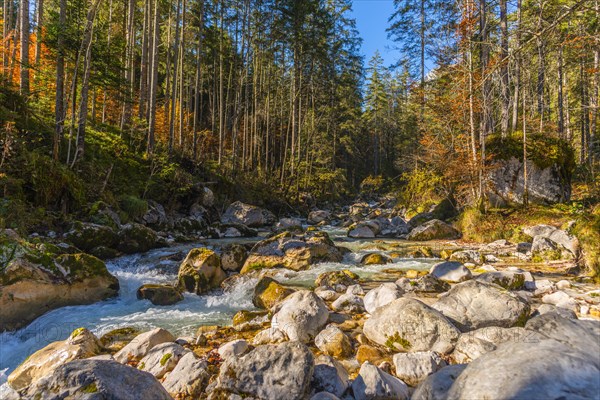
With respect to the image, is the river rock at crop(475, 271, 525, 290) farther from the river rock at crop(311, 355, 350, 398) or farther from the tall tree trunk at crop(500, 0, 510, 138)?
the river rock at crop(311, 355, 350, 398)

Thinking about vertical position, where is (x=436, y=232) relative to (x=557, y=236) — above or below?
below

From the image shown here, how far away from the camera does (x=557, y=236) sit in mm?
8586

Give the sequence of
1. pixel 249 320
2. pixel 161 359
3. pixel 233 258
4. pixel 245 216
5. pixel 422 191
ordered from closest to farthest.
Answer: pixel 161 359
pixel 249 320
pixel 233 258
pixel 245 216
pixel 422 191

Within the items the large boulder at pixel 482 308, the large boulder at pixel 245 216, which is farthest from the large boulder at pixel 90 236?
the large boulder at pixel 482 308

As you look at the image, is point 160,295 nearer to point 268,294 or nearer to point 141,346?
point 268,294

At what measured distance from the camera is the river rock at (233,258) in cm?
820

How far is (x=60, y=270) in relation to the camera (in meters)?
5.47

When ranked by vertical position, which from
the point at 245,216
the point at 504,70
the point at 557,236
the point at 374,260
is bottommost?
the point at 374,260

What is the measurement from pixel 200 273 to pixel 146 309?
128 cm

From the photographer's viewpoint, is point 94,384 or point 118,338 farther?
point 118,338

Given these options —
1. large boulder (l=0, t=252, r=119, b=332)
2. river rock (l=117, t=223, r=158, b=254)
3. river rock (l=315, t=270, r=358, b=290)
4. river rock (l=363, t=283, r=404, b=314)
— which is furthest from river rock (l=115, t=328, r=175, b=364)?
river rock (l=117, t=223, r=158, b=254)

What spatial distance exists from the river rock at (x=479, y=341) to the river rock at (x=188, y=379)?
2.59 metres

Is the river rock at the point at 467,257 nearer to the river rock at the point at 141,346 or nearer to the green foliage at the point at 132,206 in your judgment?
the river rock at the point at 141,346

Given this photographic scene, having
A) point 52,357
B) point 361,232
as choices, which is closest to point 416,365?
point 52,357
